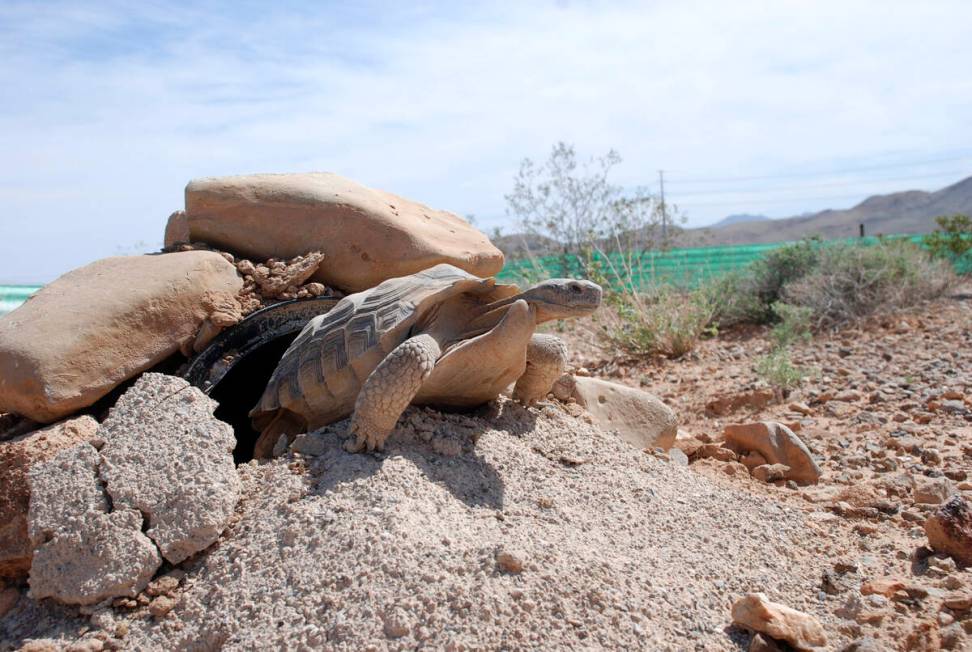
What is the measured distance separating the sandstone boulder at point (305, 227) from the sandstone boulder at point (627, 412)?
3.72 ft

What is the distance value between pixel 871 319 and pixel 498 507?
7.80m

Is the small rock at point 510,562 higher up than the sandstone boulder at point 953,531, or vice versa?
the small rock at point 510,562

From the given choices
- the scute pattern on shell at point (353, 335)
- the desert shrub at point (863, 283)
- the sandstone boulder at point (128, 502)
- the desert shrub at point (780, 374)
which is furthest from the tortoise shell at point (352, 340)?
the desert shrub at point (863, 283)

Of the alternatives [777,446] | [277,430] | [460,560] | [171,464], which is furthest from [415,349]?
[777,446]

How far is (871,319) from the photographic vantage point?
952cm

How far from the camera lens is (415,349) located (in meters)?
3.26

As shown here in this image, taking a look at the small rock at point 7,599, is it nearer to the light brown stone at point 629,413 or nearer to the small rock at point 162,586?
the small rock at point 162,586

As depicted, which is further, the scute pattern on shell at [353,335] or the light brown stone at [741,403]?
the light brown stone at [741,403]

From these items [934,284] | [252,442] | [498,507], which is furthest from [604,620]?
[934,284]

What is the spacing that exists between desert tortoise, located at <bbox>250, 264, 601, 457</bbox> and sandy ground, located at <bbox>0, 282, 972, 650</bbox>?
0.70 feet

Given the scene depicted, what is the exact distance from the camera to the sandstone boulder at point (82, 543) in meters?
2.83

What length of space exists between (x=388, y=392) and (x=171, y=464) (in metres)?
0.87

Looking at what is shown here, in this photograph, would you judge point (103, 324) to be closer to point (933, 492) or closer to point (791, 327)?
point (933, 492)

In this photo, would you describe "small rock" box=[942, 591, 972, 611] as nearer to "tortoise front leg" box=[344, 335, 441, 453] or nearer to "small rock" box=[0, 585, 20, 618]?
"tortoise front leg" box=[344, 335, 441, 453]
